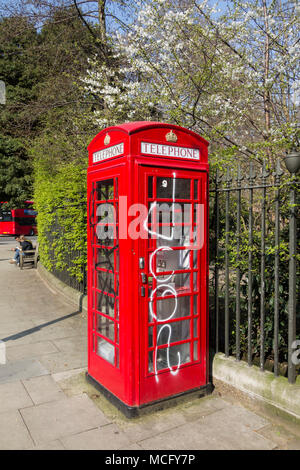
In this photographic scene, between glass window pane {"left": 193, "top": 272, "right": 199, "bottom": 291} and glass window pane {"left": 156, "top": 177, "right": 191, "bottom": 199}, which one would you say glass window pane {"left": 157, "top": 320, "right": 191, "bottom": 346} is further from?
glass window pane {"left": 156, "top": 177, "right": 191, "bottom": 199}

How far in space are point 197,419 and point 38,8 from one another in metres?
12.4

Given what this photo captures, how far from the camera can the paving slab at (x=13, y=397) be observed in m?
3.53

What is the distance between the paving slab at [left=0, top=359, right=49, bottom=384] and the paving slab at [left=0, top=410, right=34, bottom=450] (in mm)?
839

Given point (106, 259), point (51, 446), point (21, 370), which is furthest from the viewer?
point (21, 370)

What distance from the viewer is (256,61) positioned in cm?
575

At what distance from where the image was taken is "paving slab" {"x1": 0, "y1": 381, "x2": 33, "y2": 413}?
139 inches

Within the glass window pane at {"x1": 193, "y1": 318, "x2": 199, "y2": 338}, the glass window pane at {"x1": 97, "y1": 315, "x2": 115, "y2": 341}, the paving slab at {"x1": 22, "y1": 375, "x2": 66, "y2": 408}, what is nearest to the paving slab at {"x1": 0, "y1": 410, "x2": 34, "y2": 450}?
the paving slab at {"x1": 22, "y1": 375, "x2": 66, "y2": 408}

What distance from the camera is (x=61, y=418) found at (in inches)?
130

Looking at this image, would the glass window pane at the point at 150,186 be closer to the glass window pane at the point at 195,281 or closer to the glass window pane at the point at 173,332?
the glass window pane at the point at 195,281

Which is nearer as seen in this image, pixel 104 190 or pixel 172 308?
pixel 172 308

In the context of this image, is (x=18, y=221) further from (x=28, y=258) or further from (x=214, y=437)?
(x=214, y=437)

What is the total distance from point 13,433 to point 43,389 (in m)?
0.85

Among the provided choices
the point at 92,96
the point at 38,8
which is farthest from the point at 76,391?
the point at 38,8

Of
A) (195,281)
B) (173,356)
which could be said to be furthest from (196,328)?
(195,281)
